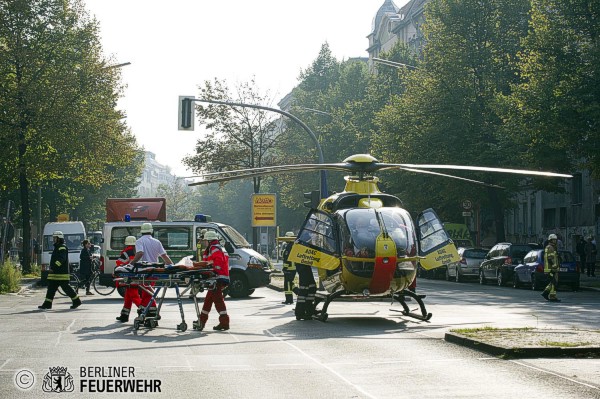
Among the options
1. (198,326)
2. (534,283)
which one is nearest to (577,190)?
(534,283)

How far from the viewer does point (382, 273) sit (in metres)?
19.2

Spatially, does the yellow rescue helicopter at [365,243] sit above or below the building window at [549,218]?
below

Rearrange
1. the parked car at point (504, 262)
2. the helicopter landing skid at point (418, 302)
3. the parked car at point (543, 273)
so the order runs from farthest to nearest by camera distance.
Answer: the parked car at point (504, 262) < the parked car at point (543, 273) < the helicopter landing skid at point (418, 302)

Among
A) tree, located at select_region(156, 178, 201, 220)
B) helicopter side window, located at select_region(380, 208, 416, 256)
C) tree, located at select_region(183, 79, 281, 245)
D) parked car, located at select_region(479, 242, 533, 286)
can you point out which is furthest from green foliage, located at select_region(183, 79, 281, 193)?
tree, located at select_region(156, 178, 201, 220)

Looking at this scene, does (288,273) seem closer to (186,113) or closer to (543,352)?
(186,113)

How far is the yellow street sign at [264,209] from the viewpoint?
43.8 metres

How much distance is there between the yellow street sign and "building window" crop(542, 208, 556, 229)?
24.0 m

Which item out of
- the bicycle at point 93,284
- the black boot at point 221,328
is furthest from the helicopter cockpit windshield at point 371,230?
the bicycle at point 93,284

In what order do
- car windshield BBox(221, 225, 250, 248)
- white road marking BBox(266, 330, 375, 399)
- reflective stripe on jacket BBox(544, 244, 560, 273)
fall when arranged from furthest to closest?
car windshield BBox(221, 225, 250, 248)
reflective stripe on jacket BBox(544, 244, 560, 273)
white road marking BBox(266, 330, 375, 399)

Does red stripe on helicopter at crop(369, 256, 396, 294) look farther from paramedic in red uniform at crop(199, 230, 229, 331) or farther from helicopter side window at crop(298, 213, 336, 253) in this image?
paramedic in red uniform at crop(199, 230, 229, 331)

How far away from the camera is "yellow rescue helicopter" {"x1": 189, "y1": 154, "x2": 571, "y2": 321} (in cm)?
1933

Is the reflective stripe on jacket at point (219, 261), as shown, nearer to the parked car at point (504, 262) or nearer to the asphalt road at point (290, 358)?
the asphalt road at point (290, 358)

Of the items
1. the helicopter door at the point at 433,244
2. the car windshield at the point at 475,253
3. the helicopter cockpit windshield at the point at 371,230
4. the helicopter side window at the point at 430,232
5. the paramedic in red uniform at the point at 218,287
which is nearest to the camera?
the paramedic in red uniform at the point at 218,287

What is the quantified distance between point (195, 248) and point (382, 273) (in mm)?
12849
